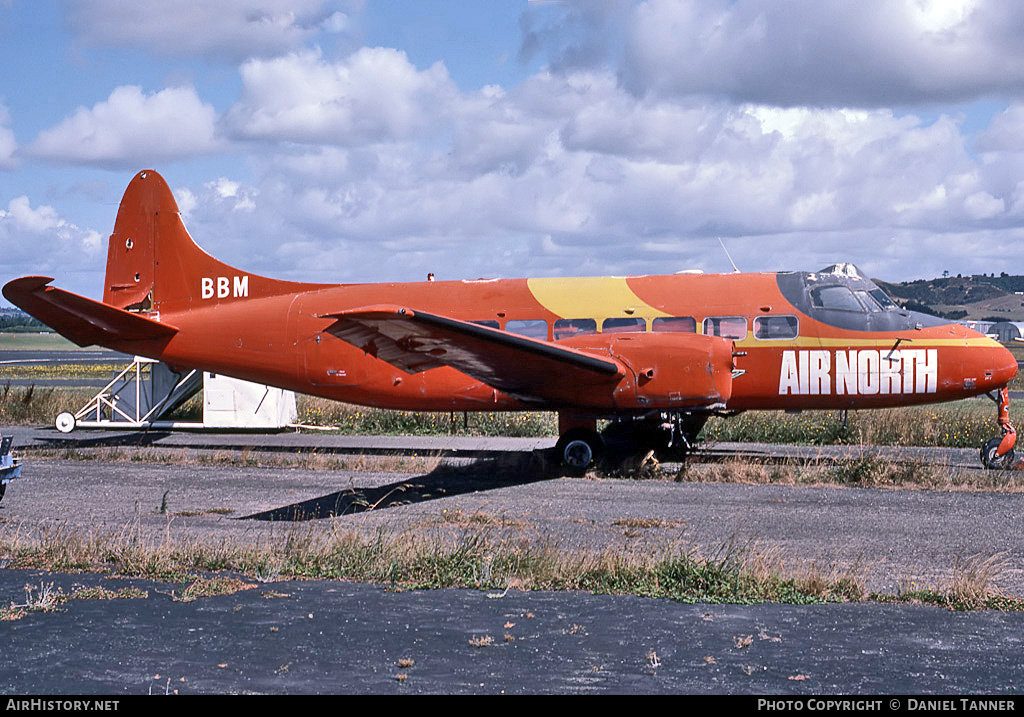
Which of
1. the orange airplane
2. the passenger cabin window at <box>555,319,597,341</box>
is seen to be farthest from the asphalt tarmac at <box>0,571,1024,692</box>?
the passenger cabin window at <box>555,319,597,341</box>

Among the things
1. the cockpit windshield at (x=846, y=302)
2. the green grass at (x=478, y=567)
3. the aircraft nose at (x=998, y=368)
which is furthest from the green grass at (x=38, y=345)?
the aircraft nose at (x=998, y=368)

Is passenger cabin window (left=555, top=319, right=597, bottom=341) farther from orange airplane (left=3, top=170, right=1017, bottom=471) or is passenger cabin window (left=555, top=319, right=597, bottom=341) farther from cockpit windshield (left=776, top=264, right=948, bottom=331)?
cockpit windshield (left=776, top=264, right=948, bottom=331)

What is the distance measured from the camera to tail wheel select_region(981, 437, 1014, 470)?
712 inches

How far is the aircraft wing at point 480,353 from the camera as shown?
47.4 feet

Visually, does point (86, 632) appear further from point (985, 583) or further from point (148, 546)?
point (985, 583)

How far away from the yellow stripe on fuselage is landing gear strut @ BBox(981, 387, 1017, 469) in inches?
252

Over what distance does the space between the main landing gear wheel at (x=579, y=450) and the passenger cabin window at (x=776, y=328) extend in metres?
3.61

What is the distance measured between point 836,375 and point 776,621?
1063 centimetres

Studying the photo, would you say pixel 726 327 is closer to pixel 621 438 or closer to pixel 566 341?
pixel 566 341

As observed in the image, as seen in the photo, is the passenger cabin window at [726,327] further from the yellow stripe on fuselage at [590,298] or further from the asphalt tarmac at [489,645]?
the asphalt tarmac at [489,645]

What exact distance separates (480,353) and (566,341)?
91.4 inches

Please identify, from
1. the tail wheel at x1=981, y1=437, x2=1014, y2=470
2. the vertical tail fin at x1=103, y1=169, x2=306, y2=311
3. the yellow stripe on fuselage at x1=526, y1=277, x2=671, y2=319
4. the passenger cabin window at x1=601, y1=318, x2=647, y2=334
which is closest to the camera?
the tail wheel at x1=981, y1=437, x2=1014, y2=470

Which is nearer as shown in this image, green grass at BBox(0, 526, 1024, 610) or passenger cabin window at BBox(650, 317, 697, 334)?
green grass at BBox(0, 526, 1024, 610)

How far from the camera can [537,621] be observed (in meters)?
8.27
